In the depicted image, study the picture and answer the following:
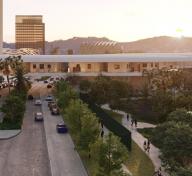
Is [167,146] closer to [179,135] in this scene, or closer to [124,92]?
[179,135]

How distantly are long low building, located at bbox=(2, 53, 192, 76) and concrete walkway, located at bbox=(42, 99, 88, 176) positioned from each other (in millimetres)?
42117

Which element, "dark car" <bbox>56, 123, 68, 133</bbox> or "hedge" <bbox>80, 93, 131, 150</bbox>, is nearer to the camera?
"hedge" <bbox>80, 93, 131, 150</bbox>

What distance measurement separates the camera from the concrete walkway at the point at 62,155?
39844 millimetres

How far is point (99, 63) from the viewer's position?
10406cm

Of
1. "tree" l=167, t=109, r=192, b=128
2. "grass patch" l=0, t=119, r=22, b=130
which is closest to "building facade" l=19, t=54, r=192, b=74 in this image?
"grass patch" l=0, t=119, r=22, b=130

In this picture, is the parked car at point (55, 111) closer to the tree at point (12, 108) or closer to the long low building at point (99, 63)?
the tree at point (12, 108)

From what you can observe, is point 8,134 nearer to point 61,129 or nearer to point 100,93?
point 61,129

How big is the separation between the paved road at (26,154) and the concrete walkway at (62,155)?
0.59 m

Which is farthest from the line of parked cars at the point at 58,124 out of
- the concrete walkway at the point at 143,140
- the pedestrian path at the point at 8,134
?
the concrete walkway at the point at 143,140

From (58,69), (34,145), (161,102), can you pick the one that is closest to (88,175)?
(34,145)

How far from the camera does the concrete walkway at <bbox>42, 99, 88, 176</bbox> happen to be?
1569 inches

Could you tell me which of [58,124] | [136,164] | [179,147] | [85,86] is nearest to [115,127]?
[58,124]

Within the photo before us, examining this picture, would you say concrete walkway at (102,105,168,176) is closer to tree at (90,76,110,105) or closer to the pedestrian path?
tree at (90,76,110,105)

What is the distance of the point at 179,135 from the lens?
1570 inches
